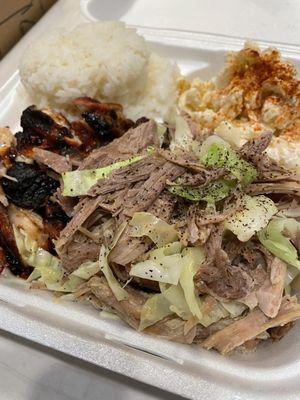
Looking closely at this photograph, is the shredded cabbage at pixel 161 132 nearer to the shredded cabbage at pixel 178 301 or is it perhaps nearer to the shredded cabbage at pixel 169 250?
the shredded cabbage at pixel 169 250

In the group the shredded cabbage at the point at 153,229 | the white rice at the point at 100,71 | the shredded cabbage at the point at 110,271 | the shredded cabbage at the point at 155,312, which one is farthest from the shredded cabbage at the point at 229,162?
the white rice at the point at 100,71

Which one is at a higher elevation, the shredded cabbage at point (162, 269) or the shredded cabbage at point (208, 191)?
the shredded cabbage at point (208, 191)

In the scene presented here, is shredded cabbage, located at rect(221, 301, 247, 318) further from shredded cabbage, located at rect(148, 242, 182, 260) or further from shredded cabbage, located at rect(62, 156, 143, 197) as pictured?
shredded cabbage, located at rect(62, 156, 143, 197)

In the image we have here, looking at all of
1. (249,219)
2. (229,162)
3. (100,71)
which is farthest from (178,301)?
(100,71)

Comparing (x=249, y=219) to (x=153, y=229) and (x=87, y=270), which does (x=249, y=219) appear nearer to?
(x=153, y=229)

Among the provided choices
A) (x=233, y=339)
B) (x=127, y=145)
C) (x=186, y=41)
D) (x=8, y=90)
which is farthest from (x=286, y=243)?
(x=8, y=90)

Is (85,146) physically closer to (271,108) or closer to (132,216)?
(132,216)
